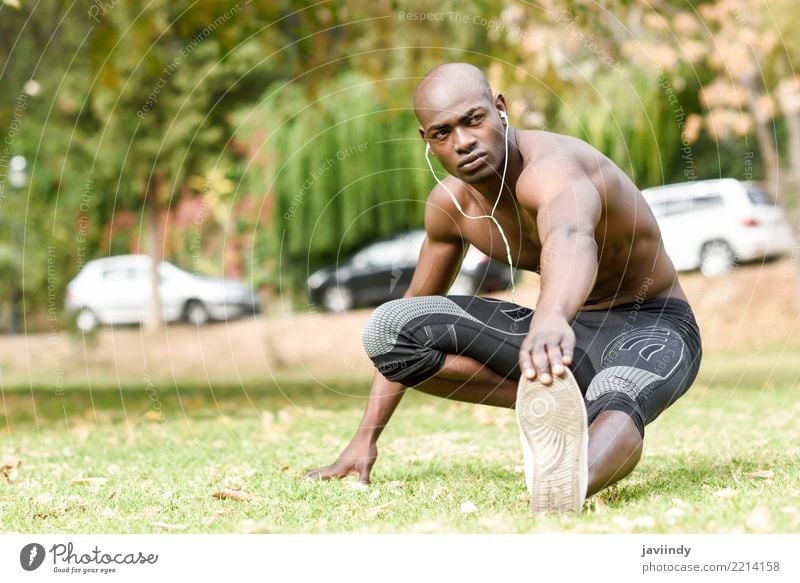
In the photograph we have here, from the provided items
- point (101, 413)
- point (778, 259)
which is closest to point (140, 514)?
point (101, 413)

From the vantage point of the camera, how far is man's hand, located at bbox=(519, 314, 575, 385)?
3.72m

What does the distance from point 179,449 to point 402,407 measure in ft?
12.6

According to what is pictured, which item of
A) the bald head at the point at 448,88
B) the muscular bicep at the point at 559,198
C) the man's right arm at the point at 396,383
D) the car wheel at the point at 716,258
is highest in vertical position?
the car wheel at the point at 716,258

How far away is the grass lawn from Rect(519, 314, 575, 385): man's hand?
0.55m

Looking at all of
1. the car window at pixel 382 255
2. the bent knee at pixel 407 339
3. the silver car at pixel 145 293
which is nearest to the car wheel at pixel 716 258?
the car window at pixel 382 255

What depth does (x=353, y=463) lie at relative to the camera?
17.0 feet

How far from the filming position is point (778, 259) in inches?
787

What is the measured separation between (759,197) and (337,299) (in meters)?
8.08

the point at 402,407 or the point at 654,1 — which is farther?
the point at 654,1

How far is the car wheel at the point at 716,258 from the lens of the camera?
62.8 feet

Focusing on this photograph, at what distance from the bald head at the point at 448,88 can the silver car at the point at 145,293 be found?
62.1 feet

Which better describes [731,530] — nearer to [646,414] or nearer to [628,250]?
[646,414]

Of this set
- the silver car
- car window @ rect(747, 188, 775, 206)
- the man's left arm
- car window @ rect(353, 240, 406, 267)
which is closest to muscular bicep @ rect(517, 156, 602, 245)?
the man's left arm

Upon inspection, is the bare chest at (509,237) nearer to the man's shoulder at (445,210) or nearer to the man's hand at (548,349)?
the man's shoulder at (445,210)
